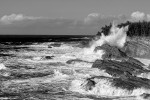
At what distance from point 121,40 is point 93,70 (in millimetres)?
52083

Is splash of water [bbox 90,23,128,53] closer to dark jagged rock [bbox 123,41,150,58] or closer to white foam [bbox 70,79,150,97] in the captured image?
dark jagged rock [bbox 123,41,150,58]

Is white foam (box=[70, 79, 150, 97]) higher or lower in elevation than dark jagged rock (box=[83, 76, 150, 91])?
lower

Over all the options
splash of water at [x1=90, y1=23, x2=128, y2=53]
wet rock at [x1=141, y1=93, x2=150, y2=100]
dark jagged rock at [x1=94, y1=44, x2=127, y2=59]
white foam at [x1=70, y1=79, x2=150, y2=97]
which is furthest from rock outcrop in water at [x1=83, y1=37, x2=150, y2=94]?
splash of water at [x1=90, y1=23, x2=128, y2=53]

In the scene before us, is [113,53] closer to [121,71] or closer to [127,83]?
[121,71]

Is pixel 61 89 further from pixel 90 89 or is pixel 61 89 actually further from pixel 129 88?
pixel 129 88

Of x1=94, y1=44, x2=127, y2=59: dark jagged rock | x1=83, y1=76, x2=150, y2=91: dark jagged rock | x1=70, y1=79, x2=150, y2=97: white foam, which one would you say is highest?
x1=94, y1=44, x2=127, y2=59: dark jagged rock

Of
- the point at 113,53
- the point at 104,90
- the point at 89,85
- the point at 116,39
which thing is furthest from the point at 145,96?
the point at 116,39

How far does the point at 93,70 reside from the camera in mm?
57219

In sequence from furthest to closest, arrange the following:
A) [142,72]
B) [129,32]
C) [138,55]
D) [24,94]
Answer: [129,32]
[138,55]
[142,72]
[24,94]

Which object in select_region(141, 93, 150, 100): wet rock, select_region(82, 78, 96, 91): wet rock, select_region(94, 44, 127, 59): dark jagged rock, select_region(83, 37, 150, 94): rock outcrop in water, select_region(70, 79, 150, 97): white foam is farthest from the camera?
select_region(94, 44, 127, 59): dark jagged rock

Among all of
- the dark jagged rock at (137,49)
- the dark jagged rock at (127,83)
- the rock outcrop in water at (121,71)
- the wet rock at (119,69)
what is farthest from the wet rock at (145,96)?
Result: the dark jagged rock at (137,49)

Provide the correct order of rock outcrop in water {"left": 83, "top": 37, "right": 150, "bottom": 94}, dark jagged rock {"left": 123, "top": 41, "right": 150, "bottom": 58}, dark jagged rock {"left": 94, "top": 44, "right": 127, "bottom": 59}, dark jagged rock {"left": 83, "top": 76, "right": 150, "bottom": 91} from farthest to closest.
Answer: dark jagged rock {"left": 123, "top": 41, "right": 150, "bottom": 58} < dark jagged rock {"left": 94, "top": 44, "right": 127, "bottom": 59} < rock outcrop in water {"left": 83, "top": 37, "right": 150, "bottom": 94} < dark jagged rock {"left": 83, "top": 76, "right": 150, "bottom": 91}

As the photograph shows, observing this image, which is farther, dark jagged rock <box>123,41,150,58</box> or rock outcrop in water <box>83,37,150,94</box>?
dark jagged rock <box>123,41,150,58</box>

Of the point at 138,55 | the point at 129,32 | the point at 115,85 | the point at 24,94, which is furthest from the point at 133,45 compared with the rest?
the point at 24,94
